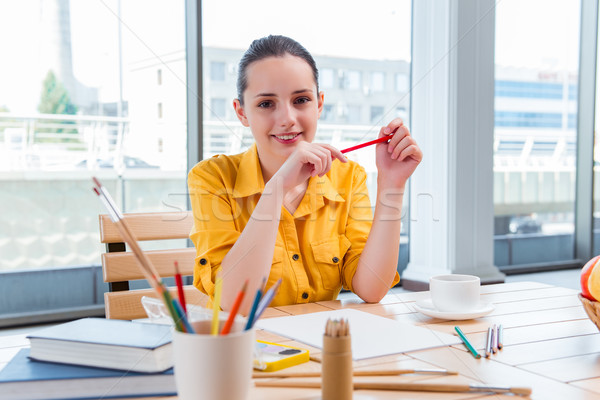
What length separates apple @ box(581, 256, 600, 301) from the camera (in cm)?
77

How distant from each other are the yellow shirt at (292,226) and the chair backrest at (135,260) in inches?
2.7

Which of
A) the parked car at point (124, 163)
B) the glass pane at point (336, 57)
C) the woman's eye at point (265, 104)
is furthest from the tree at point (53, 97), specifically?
the woman's eye at point (265, 104)

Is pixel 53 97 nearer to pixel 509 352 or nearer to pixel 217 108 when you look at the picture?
pixel 217 108

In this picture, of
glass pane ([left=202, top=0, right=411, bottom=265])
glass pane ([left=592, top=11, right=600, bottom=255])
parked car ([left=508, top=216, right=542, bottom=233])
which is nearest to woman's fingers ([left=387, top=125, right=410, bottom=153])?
glass pane ([left=202, top=0, right=411, bottom=265])

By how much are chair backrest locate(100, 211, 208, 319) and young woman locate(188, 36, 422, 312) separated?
7cm

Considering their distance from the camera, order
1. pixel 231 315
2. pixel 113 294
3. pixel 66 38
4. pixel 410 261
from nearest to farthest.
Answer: pixel 231 315 → pixel 113 294 → pixel 66 38 → pixel 410 261

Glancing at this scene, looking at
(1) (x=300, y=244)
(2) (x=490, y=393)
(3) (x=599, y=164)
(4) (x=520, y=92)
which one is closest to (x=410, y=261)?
(4) (x=520, y=92)

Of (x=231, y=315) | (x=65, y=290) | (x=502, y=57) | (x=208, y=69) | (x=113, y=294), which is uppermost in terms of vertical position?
(x=502, y=57)

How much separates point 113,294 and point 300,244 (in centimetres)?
44

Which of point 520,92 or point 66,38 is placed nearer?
point 66,38

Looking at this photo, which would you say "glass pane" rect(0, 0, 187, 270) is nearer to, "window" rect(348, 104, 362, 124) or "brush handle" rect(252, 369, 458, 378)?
"window" rect(348, 104, 362, 124)

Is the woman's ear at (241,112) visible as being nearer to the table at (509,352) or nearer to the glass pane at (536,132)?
the table at (509,352)

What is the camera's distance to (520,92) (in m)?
3.65

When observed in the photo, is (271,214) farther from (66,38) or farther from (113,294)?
(66,38)
